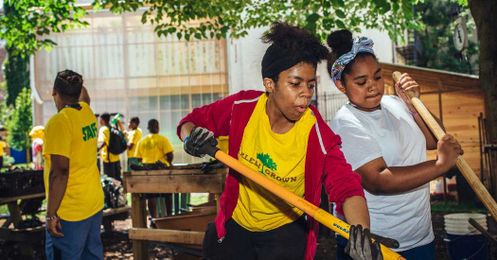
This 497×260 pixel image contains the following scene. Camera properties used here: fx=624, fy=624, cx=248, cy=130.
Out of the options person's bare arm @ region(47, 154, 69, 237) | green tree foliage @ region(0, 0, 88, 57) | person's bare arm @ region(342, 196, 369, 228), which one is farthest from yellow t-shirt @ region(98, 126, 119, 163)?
person's bare arm @ region(342, 196, 369, 228)

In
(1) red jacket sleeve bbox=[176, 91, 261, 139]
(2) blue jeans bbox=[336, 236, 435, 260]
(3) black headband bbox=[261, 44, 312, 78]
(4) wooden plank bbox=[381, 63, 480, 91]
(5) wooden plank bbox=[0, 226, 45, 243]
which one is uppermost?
(4) wooden plank bbox=[381, 63, 480, 91]

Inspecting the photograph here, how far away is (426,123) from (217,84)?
62.3 feet

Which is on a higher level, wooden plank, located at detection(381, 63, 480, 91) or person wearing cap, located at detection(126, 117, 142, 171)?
wooden plank, located at detection(381, 63, 480, 91)

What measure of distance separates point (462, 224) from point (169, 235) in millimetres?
2791

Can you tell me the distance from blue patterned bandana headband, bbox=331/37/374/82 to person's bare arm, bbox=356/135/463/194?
512 mm

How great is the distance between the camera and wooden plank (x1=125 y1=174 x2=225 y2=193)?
5758 mm

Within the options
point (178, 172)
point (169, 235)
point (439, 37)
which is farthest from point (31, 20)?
point (439, 37)

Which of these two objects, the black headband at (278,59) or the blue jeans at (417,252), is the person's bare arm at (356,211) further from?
the black headband at (278,59)

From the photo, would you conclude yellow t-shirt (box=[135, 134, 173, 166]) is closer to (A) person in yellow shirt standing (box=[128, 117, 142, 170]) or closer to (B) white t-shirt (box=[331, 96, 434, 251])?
(A) person in yellow shirt standing (box=[128, 117, 142, 170])

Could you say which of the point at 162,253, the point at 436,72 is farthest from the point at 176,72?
the point at 162,253

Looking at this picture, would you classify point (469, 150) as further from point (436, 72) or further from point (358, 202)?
point (358, 202)

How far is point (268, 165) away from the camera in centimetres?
307

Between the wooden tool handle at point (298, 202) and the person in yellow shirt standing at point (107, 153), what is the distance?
29.8ft

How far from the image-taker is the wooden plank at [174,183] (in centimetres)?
576
